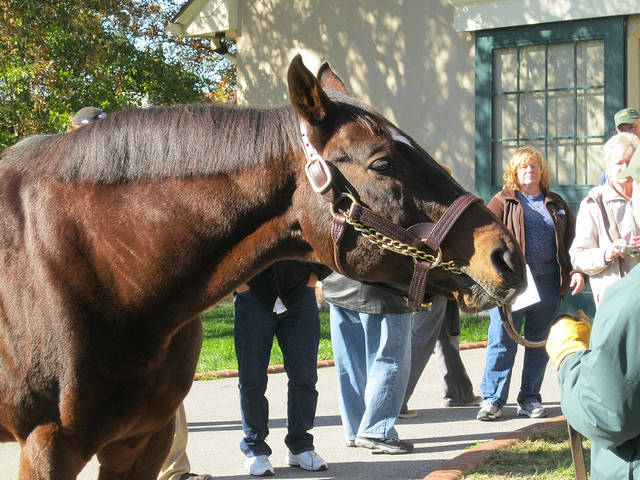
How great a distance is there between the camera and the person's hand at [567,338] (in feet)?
8.05

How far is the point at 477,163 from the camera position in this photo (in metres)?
10.7

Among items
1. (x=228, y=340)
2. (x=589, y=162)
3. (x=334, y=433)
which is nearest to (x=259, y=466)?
(x=334, y=433)

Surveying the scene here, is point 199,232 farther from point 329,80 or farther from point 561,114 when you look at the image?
point 561,114

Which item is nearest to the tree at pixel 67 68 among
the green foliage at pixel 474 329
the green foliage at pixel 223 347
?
the green foliage at pixel 223 347

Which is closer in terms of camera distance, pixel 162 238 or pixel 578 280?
pixel 162 238

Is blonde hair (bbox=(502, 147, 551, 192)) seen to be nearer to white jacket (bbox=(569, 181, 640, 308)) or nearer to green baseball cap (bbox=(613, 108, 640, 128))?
white jacket (bbox=(569, 181, 640, 308))

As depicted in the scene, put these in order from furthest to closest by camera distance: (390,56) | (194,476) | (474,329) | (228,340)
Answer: (390,56) → (474,329) → (228,340) → (194,476)

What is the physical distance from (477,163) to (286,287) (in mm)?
6893

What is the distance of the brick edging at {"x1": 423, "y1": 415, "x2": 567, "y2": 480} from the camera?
443cm

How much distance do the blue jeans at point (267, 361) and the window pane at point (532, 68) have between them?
6.86m

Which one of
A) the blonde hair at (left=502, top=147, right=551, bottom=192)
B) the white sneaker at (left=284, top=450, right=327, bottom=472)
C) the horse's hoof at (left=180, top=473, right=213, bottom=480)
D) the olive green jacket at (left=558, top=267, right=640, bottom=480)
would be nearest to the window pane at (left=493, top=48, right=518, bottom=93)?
the blonde hair at (left=502, top=147, right=551, bottom=192)

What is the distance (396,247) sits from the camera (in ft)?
8.25

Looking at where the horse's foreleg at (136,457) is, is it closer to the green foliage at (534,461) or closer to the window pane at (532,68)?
the green foliage at (534,461)

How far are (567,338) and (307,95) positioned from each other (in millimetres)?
1262
